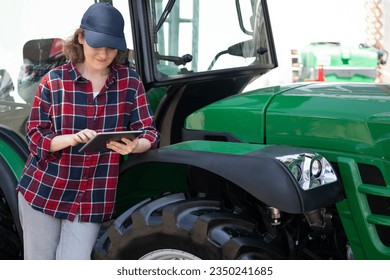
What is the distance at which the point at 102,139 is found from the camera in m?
2.38

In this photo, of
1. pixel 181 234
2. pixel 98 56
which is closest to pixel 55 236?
pixel 181 234

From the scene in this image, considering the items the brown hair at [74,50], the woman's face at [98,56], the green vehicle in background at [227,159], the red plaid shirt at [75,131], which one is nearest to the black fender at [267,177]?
the green vehicle in background at [227,159]

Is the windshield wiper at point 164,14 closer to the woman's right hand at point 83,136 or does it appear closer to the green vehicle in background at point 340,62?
the woman's right hand at point 83,136

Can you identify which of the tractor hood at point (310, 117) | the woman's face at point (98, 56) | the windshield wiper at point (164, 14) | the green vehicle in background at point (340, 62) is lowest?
the green vehicle in background at point (340, 62)

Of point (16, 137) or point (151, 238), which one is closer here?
point (151, 238)

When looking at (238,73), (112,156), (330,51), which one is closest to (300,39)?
(330,51)

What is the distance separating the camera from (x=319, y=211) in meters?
2.56

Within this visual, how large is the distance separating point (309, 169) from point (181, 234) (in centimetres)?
56

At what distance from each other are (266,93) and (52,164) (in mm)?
1030

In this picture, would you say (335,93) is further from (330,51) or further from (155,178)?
(330,51)

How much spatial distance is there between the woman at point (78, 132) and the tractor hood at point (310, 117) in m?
0.37

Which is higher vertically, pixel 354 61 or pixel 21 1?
pixel 21 1

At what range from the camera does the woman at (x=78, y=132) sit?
8.60ft

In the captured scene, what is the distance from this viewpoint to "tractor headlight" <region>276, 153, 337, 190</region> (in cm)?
236
